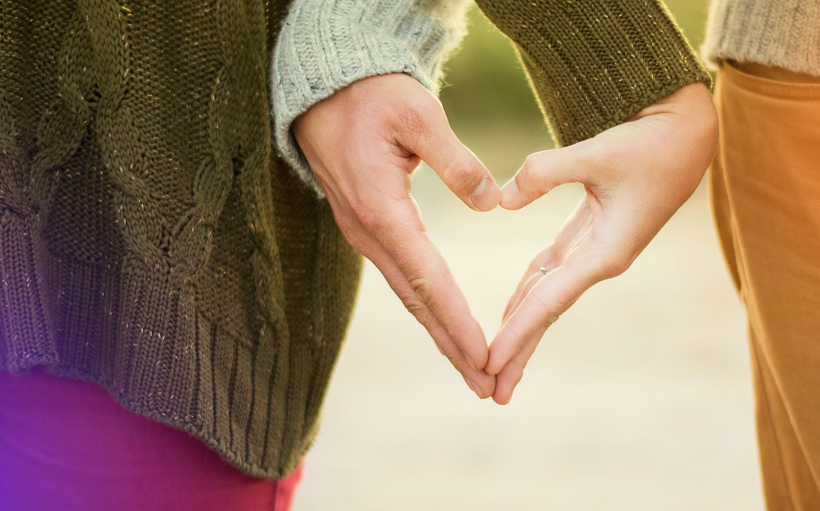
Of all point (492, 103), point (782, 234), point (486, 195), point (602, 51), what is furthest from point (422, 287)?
point (492, 103)

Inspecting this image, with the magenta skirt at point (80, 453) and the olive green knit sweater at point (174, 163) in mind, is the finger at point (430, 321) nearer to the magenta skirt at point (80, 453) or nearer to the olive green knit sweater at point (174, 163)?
the olive green knit sweater at point (174, 163)

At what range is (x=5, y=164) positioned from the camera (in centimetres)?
75

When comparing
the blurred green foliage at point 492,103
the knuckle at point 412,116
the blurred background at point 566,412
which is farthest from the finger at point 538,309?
the blurred green foliage at point 492,103

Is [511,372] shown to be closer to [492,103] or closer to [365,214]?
[365,214]

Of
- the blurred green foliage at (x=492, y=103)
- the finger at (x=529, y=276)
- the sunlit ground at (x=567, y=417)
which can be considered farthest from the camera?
the blurred green foliage at (x=492, y=103)

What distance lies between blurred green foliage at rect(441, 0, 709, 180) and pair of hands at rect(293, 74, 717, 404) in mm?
6530

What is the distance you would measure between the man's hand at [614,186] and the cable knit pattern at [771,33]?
249 millimetres

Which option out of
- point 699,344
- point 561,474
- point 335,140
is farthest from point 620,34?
point 699,344

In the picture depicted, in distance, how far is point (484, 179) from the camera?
76 centimetres

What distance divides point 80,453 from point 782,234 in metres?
0.98

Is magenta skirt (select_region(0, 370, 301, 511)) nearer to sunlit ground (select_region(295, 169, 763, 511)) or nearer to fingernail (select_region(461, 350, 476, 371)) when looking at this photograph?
fingernail (select_region(461, 350, 476, 371))

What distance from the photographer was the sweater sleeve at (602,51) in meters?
0.79

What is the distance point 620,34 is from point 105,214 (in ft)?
2.09

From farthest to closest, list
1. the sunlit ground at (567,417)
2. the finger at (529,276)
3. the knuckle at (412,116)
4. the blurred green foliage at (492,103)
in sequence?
the blurred green foliage at (492,103) → the sunlit ground at (567,417) → the finger at (529,276) → the knuckle at (412,116)
